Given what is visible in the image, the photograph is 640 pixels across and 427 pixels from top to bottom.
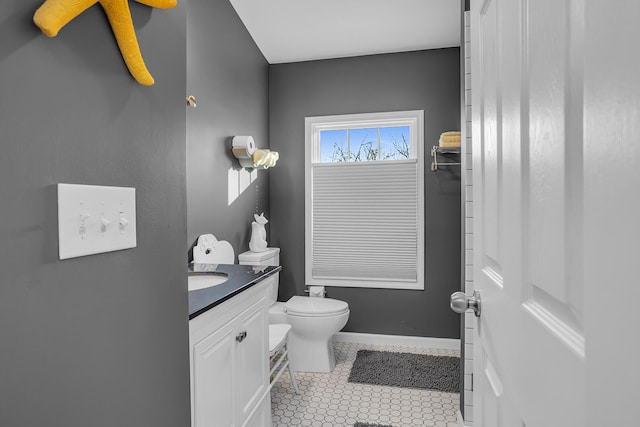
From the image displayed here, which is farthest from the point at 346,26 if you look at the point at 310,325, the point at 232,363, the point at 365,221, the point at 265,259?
the point at 232,363

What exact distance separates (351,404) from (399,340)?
108 cm

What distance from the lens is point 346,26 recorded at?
2.93 meters

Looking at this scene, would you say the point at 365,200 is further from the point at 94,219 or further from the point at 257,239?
the point at 94,219

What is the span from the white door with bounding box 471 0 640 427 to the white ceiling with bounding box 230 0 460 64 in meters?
2.14

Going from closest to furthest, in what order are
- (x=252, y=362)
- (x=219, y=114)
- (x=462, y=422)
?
(x=252, y=362), (x=462, y=422), (x=219, y=114)

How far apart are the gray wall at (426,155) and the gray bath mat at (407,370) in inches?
11.8

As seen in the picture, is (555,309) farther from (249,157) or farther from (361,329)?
(361,329)

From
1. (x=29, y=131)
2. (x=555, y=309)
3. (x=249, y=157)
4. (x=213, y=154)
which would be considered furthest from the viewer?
(x=249, y=157)

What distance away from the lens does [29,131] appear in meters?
0.58

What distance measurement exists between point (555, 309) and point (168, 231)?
2.75 ft

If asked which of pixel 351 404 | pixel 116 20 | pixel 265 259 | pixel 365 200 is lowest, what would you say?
pixel 351 404

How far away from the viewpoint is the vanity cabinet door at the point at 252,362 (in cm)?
154

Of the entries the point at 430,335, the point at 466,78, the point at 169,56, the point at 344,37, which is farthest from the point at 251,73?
the point at 430,335

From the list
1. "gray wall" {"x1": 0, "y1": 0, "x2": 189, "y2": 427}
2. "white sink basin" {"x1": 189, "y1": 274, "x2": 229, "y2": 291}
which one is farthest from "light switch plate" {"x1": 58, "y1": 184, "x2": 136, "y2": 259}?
"white sink basin" {"x1": 189, "y1": 274, "x2": 229, "y2": 291}
